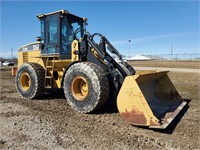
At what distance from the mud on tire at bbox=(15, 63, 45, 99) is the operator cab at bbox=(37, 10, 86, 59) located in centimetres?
67

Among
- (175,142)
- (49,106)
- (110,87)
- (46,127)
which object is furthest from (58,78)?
(175,142)

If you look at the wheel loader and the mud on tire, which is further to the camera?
the mud on tire

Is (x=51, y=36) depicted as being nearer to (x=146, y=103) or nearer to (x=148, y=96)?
(x=148, y=96)

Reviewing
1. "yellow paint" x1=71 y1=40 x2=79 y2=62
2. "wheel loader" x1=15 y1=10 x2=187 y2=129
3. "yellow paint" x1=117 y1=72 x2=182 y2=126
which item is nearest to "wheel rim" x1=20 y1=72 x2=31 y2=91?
"wheel loader" x1=15 y1=10 x2=187 y2=129

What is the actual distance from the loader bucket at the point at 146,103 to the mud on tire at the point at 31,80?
3.24 meters

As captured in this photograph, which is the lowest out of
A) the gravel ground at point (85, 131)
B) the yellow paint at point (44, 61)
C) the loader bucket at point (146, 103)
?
the gravel ground at point (85, 131)

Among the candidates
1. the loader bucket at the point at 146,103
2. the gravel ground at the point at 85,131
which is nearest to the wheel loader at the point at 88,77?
the loader bucket at the point at 146,103

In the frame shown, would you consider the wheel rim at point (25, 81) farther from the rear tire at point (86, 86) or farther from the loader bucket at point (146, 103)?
the loader bucket at point (146, 103)

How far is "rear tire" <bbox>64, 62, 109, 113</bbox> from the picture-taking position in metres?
4.84

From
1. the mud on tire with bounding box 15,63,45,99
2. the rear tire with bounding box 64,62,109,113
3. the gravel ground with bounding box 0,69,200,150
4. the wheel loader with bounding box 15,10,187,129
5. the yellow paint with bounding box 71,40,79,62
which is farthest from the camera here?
the mud on tire with bounding box 15,63,45,99

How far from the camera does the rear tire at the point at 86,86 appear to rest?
4.84 m

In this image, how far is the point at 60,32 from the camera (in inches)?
256

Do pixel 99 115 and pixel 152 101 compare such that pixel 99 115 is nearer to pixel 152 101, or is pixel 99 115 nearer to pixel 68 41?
pixel 152 101

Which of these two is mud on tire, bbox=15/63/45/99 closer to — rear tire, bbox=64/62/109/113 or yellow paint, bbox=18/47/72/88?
yellow paint, bbox=18/47/72/88
